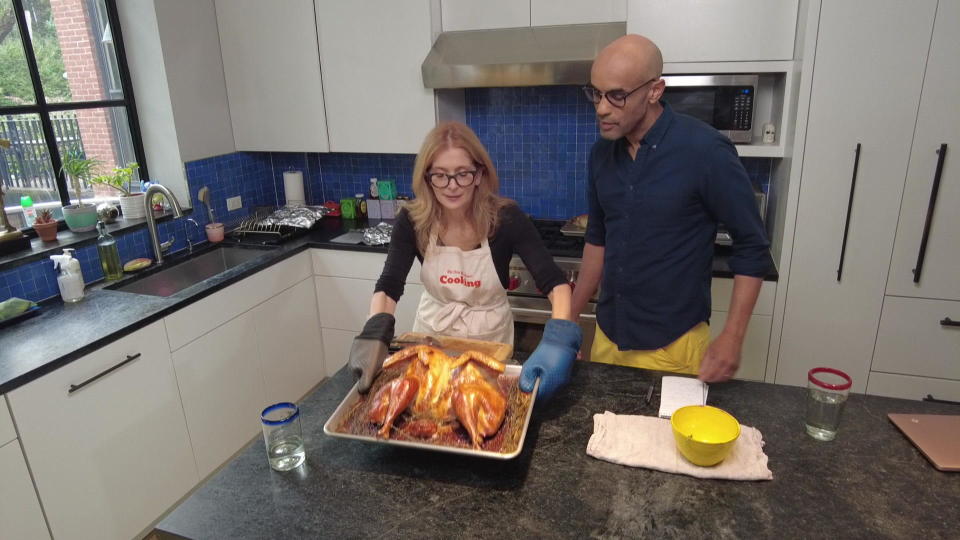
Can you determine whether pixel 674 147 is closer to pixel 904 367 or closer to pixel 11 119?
pixel 904 367

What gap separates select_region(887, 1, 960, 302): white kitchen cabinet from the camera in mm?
2021

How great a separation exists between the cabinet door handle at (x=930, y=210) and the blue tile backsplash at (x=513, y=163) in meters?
0.71

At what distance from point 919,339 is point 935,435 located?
1383 millimetres

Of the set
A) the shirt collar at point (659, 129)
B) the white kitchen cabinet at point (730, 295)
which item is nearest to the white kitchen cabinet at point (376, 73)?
the shirt collar at point (659, 129)

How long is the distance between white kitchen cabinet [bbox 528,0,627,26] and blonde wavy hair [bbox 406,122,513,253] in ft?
3.65

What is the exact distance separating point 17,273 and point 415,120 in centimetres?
173

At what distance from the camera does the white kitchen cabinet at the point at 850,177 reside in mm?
2064

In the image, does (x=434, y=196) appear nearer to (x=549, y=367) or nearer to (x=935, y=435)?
(x=549, y=367)

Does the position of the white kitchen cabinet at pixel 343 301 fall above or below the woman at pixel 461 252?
below

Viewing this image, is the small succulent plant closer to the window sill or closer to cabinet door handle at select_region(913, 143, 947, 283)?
the window sill

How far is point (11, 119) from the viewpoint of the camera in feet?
7.82

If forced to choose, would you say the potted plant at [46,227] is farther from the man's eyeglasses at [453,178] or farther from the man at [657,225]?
the man at [657,225]

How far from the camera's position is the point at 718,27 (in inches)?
90.6

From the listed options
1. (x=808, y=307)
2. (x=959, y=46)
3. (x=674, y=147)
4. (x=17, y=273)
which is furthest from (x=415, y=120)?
(x=959, y=46)
